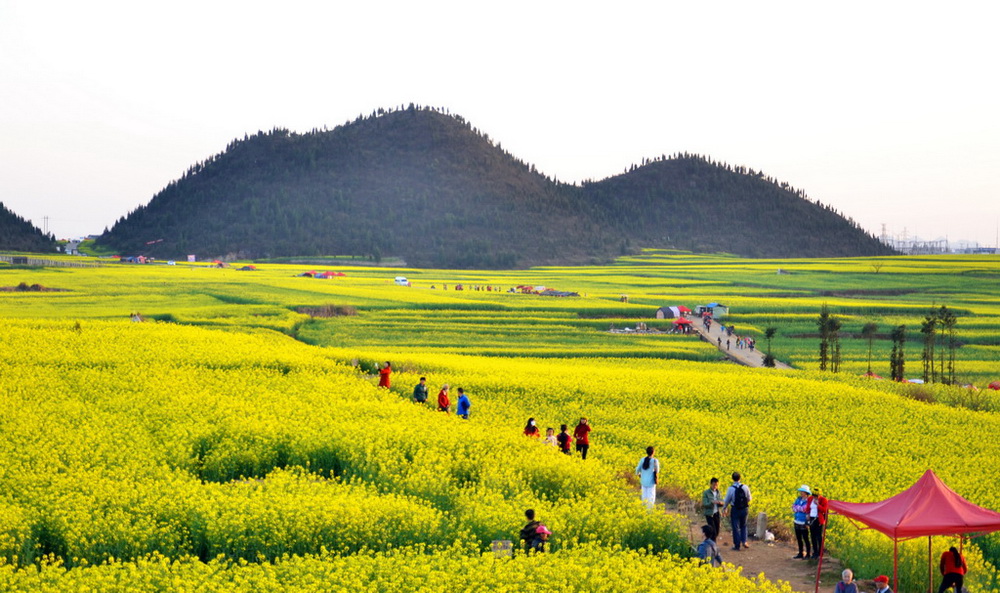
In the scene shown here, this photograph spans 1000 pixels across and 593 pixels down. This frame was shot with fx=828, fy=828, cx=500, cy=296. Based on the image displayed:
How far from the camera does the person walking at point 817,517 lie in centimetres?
1589

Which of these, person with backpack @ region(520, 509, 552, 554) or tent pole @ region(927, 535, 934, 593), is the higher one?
person with backpack @ region(520, 509, 552, 554)

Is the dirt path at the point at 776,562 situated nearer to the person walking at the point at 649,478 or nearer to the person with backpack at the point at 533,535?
the person walking at the point at 649,478

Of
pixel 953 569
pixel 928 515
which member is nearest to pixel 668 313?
pixel 928 515

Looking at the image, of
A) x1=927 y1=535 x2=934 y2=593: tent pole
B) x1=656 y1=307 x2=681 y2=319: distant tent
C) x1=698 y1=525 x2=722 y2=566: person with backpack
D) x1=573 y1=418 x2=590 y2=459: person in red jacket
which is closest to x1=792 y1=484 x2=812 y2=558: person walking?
x1=927 y1=535 x2=934 y2=593: tent pole

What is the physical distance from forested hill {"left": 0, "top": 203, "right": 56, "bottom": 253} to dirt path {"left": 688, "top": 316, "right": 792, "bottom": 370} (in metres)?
139

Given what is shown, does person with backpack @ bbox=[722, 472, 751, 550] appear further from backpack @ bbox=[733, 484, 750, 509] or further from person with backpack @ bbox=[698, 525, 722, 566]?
person with backpack @ bbox=[698, 525, 722, 566]

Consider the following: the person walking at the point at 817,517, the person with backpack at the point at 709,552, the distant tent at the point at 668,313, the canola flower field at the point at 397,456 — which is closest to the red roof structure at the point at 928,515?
the person walking at the point at 817,517

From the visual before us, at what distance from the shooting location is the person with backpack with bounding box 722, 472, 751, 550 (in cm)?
1653

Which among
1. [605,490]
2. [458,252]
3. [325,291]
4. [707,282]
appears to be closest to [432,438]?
[605,490]

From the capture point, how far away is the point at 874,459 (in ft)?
78.7

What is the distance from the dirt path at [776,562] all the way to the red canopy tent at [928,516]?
0.77 meters

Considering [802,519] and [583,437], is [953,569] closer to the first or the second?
[802,519]

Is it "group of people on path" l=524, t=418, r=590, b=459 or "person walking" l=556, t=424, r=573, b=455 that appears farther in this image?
"person walking" l=556, t=424, r=573, b=455

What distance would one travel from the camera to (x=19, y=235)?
16238 centimetres
